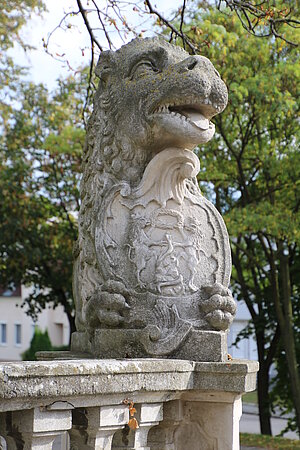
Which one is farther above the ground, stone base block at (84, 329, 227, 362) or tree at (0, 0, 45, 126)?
tree at (0, 0, 45, 126)

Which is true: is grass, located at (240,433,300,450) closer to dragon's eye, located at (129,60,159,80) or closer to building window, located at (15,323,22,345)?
dragon's eye, located at (129,60,159,80)

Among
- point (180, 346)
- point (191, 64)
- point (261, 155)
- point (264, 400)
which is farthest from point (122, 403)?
point (264, 400)

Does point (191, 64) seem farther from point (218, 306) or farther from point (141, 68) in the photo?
point (218, 306)

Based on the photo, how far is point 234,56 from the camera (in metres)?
11.5

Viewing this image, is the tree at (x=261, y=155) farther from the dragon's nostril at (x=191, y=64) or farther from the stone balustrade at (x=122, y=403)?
the stone balustrade at (x=122, y=403)

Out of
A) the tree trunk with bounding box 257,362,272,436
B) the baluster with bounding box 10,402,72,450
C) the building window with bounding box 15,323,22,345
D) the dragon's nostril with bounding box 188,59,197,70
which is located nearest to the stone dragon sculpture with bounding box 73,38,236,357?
the dragon's nostril with bounding box 188,59,197,70

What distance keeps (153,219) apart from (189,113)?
2.18 feet

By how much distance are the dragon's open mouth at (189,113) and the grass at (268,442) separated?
332 inches

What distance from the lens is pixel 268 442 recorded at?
11.9 meters

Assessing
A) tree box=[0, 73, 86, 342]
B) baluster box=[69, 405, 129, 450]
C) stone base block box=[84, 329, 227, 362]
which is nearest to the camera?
baluster box=[69, 405, 129, 450]

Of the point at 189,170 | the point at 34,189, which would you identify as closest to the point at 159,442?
the point at 189,170

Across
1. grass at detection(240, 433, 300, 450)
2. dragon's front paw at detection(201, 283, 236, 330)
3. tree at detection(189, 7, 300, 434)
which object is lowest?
grass at detection(240, 433, 300, 450)

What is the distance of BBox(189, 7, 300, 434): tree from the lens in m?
11.3

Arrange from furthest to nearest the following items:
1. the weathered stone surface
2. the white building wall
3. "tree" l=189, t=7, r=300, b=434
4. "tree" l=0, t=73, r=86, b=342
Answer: the white building wall, "tree" l=0, t=73, r=86, b=342, "tree" l=189, t=7, r=300, b=434, the weathered stone surface
